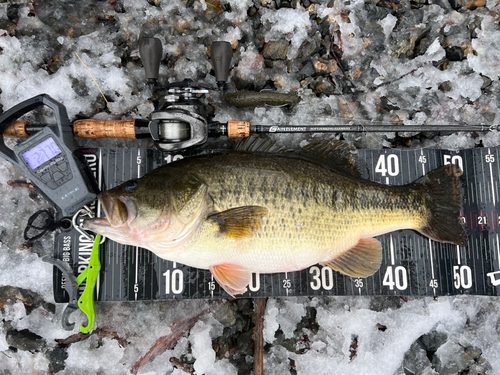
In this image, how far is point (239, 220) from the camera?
248 centimetres

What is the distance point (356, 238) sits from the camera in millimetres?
2830

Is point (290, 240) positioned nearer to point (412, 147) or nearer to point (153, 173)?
point (153, 173)

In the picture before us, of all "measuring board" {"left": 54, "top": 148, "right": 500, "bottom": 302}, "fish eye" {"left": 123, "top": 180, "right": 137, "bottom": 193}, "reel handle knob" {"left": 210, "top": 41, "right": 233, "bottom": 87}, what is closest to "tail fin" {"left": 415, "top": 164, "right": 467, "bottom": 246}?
"measuring board" {"left": 54, "top": 148, "right": 500, "bottom": 302}

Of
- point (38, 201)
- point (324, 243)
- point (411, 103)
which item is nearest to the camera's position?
point (324, 243)

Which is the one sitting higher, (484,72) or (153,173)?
(484,72)

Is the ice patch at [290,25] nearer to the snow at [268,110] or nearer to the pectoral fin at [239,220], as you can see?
the snow at [268,110]

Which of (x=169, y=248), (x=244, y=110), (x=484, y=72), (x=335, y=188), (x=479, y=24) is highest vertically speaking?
(x=479, y=24)

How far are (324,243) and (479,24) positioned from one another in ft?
9.28

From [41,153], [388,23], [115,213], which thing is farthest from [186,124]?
[388,23]

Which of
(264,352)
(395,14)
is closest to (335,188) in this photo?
A: (264,352)

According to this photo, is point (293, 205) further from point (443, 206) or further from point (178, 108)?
point (443, 206)

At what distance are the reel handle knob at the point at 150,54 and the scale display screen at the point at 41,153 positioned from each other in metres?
0.99

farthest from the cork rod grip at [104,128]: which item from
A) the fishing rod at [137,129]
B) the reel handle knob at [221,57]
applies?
the reel handle knob at [221,57]

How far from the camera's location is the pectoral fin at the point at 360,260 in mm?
2914
